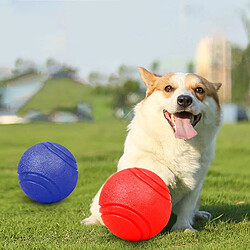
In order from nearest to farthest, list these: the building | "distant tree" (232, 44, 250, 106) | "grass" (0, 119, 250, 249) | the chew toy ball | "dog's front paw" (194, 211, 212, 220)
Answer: the chew toy ball, "grass" (0, 119, 250, 249), "dog's front paw" (194, 211, 212, 220), the building, "distant tree" (232, 44, 250, 106)

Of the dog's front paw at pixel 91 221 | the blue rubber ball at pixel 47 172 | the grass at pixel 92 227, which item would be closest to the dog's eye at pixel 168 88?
the grass at pixel 92 227

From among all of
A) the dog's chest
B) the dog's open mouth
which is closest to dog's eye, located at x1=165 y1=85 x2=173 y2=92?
the dog's open mouth

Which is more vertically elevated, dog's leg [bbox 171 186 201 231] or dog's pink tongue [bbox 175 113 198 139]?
dog's pink tongue [bbox 175 113 198 139]

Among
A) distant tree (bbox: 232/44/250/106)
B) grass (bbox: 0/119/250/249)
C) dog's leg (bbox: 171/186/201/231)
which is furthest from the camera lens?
distant tree (bbox: 232/44/250/106)

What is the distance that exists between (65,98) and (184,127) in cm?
3043

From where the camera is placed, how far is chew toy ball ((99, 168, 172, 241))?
323 cm

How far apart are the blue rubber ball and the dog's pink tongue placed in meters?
1.80

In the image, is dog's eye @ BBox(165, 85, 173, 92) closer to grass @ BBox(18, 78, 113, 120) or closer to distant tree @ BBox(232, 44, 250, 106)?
grass @ BBox(18, 78, 113, 120)

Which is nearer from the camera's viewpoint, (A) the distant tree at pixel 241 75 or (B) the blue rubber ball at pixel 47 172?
(B) the blue rubber ball at pixel 47 172

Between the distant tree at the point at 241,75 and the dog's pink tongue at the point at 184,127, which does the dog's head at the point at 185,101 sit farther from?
the distant tree at the point at 241,75

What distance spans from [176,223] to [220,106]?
1.31 metres

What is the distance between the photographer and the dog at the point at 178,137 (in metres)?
3.72

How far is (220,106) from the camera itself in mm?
4062

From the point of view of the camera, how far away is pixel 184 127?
3713 mm
